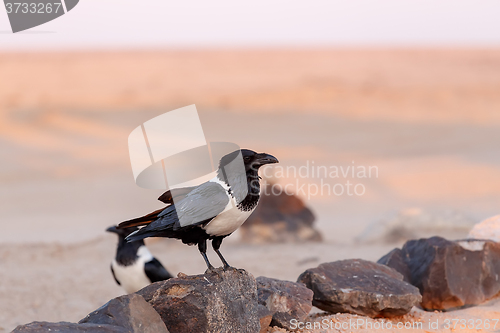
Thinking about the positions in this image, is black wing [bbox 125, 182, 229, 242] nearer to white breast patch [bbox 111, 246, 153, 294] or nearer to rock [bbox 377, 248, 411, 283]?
white breast patch [bbox 111, 246, 153, 294]

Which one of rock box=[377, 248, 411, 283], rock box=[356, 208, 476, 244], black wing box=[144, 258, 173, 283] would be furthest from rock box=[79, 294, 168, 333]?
rock box=[356, 208, 476, 244]

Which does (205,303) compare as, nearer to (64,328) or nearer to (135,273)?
(64,328)

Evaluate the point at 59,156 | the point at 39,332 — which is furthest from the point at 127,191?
the point at 39,332

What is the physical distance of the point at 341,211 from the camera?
12883 millimetres

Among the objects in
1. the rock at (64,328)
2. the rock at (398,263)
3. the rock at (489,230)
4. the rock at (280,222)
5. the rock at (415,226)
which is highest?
the rock at (64,328)

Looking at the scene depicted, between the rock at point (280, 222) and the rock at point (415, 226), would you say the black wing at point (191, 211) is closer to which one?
the rock at point (280, 222)

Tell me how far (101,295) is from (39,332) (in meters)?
4.20

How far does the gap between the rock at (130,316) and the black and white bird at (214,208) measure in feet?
1.29

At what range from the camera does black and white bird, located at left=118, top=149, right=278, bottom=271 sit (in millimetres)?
3412

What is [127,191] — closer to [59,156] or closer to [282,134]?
[59,156]

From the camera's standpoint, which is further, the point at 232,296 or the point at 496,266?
the point at 496,266

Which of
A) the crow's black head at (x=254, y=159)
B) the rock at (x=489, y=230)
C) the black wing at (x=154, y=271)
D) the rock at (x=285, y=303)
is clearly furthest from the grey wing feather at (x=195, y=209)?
the rock at (x=489, y=230)

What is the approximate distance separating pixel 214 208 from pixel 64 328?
1.06 metres

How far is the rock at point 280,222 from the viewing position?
30.8 feet
